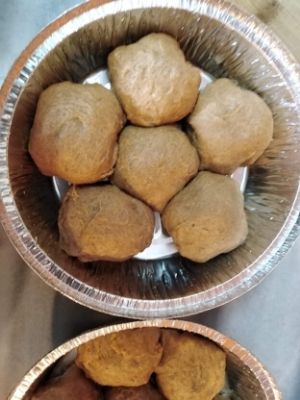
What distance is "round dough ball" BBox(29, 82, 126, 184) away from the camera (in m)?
0.88

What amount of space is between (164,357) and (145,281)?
0.36 ft

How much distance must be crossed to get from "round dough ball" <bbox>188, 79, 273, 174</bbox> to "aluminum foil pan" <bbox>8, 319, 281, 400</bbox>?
0.23 metres

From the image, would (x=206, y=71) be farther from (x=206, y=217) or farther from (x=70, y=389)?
(x=70, y=389)

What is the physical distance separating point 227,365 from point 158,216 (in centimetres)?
25

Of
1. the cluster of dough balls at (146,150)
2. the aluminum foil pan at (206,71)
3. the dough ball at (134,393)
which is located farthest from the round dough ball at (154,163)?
the dough ball at (134,393)

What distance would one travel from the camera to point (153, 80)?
0.90 meters

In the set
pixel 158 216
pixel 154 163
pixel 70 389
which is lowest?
pixel 70 389

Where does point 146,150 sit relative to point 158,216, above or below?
above

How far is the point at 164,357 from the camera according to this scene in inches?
39.3

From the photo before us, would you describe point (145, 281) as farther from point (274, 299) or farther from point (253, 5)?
point (253, 5)

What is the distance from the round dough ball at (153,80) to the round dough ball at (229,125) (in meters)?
0.03

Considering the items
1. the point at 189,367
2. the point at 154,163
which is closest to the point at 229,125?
the point at 154,163

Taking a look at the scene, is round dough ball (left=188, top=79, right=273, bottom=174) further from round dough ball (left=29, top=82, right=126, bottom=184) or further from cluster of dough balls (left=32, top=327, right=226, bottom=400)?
cluster of dough balls (left=32, top=327, right=226, bottom=400)

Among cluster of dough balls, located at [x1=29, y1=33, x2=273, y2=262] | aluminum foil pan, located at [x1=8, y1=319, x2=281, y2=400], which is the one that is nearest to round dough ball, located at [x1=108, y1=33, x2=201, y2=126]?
cluster of dough balls, located at [x1=29, y1=33, x2=273, y2=262]
